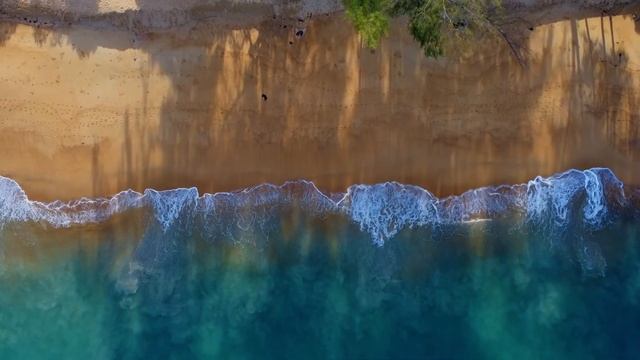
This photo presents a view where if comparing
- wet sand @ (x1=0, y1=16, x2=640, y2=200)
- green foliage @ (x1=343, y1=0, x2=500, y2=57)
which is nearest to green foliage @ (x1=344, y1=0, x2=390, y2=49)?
green foliage @ (x1=343, y1=0, x2=500, y2=57)

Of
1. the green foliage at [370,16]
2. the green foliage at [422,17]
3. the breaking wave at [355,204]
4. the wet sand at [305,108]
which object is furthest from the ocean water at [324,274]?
the green foliage at [370,16]

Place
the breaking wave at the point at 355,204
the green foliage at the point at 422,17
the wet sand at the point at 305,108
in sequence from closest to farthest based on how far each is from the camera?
the green foliage at the point at 422,17
the wet sand at the point at 305,108
the breaking wave at the point at 355,204

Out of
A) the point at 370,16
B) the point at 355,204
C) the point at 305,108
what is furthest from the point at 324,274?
the point at 370,16

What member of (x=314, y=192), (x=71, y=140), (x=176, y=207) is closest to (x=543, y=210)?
(x=314, y=192)

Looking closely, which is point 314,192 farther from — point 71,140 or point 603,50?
point 603,50

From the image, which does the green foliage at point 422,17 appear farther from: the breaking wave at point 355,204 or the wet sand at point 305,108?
→ the breaking wave at point 355,204

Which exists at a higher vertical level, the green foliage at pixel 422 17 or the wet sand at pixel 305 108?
the green foliage at pixel 422 17

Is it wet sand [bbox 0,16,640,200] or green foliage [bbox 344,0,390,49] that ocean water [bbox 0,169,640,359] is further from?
green foliage [bbox 344,0,390,49]

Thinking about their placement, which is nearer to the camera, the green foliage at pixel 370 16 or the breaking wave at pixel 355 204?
the green foliage at pixel 370 16
